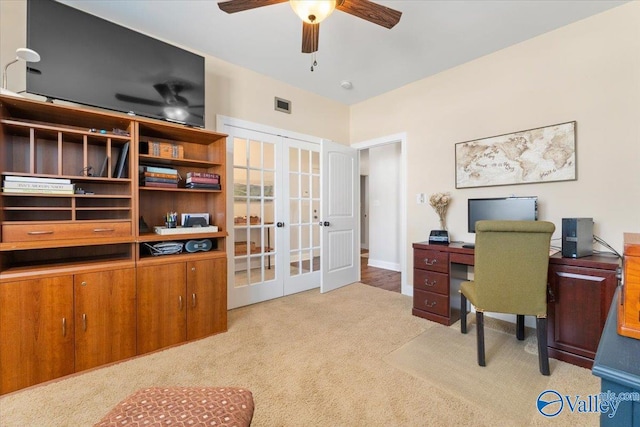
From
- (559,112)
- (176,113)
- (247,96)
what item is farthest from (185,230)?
(559,112)

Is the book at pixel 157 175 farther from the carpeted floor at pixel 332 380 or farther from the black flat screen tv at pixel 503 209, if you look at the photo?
the black flat screen tv at pixel 503 209

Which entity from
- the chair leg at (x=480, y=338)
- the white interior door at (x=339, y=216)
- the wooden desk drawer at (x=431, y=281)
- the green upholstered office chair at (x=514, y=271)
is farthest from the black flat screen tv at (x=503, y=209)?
the white interior door at (x=339, y=216)

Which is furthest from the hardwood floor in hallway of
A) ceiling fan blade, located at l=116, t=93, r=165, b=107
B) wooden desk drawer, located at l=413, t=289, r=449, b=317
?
ceiling fan blade, located at l=116, t=93, r=165, b=107

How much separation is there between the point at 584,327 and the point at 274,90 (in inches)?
146

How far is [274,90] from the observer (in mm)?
3357

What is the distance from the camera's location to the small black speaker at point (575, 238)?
6.51 feet

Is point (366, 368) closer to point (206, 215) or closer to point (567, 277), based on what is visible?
point (567, 277)

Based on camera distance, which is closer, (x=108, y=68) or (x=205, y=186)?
(x=108, y=68)

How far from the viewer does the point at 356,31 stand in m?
2.42

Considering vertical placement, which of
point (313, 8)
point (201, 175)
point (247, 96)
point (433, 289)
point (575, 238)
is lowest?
point (433, 289)

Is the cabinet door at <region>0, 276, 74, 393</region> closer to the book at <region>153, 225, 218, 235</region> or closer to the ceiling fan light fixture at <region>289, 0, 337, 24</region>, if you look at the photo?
the book at <region>153, 225, 218, 235</region>

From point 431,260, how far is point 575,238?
3.57ft

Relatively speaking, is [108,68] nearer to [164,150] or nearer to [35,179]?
[164,150]

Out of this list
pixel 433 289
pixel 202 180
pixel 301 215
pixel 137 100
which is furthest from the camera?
pixel 301 215
